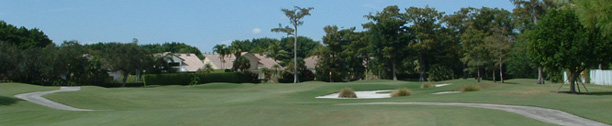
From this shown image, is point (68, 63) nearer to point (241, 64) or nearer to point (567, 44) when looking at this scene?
point (241, 64)

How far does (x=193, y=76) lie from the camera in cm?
6719

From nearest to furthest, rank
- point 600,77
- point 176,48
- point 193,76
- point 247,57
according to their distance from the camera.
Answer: point 600,77 < point 193,76 < point 247,57 < point 176,48

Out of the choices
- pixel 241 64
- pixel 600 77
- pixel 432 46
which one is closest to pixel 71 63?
pixel 241 64

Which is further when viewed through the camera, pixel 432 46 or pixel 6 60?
pixel 432 46

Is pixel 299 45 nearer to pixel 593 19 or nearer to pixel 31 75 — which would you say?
pixel 31 75

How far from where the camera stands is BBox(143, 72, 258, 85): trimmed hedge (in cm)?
6262

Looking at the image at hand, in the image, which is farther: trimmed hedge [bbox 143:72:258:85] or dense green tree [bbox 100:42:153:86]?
trimmed hedge [bbox 143:72:258:85]

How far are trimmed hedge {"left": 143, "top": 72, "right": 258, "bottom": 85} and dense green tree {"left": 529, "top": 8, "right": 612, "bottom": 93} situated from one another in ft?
147

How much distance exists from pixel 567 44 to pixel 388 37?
45319 millimetres

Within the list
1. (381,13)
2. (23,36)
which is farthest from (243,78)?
(23,36)

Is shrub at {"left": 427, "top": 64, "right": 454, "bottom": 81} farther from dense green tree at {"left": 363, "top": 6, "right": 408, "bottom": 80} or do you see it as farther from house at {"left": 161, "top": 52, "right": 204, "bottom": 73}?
house at {"left": 161, "top": 52, "right": 204, "bottom": 73}

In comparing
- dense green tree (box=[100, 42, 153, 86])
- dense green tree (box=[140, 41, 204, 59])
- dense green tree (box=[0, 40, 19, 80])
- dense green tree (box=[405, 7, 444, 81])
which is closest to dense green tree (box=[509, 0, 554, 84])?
dense green tree (box=[405, 7, 444, 81])

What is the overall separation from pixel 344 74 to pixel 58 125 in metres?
65.4

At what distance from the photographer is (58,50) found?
2231 inches
